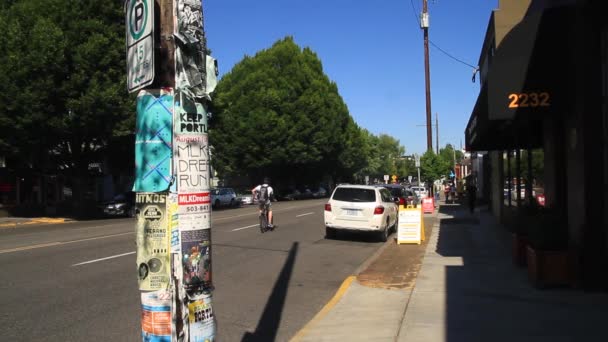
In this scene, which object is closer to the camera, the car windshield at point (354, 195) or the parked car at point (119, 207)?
the car windshield at point (354, 195)

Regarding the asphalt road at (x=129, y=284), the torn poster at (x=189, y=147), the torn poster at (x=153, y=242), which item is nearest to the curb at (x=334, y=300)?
the asphalt road at (x=129, y=284)

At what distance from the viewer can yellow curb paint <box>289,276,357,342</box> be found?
6.22 meters

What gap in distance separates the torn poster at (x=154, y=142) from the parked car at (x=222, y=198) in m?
34.4

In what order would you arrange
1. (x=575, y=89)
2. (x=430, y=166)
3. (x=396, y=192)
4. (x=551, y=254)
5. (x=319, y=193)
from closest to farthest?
(x=551, y=254)
(x=575, y=89)
(x=396, y=192)
(x=430, y=166)
(x=319, y=193)

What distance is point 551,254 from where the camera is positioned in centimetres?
794

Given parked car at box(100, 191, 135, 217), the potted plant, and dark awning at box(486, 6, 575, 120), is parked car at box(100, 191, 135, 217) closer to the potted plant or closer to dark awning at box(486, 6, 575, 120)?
dark awning at box(486, 6, 575, 120)

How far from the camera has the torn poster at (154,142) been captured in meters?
3.11

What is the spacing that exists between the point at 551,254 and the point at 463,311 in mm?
1956

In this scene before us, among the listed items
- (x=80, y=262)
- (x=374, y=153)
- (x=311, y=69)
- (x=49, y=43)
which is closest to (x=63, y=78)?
(x=49, y=43)

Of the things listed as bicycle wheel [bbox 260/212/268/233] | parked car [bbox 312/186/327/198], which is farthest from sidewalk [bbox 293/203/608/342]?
parked car [bbox 312/186/327/198]

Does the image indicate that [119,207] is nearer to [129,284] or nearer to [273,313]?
[129,284]

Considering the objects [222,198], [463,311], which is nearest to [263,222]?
[463,311]

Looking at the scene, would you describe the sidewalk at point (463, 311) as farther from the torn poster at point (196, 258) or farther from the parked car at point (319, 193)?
the parked car at point (319, 193)

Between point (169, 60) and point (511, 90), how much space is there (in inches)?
252
